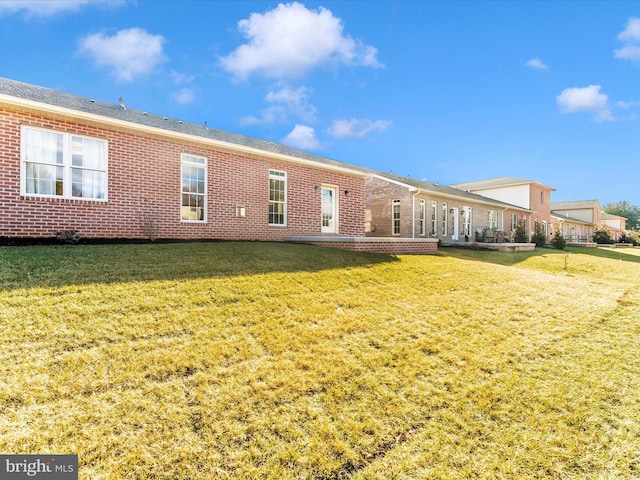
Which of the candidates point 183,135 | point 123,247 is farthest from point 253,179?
point 123,247

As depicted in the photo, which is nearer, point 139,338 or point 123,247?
point 139,338

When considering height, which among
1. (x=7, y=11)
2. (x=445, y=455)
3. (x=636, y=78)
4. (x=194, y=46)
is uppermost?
(x=636, y=78)

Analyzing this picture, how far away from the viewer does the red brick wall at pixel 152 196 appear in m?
7.76

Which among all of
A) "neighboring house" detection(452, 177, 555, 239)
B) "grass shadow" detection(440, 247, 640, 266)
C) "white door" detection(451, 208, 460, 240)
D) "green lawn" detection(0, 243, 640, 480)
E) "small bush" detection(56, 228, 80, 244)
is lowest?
"green lawn" detection(0, 243, 640, 480)

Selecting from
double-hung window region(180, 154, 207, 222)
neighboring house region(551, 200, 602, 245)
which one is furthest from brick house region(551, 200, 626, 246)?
double-hung window region(180, 154, 207, 222)

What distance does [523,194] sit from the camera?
31125 mm

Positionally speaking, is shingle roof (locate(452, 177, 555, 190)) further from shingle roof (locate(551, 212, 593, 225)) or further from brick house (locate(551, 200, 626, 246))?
brick house (locate(551, 200, 626, 246))

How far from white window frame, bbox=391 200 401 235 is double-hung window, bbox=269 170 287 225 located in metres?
9.29

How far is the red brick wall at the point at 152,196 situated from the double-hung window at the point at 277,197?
19 cm

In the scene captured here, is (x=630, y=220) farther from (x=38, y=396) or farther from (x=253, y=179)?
(x=38, y=396)

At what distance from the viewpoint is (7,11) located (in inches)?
432

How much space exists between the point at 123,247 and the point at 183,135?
13.6ft

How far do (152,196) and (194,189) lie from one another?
4.32 ft

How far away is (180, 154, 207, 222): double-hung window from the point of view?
33.4 feet
